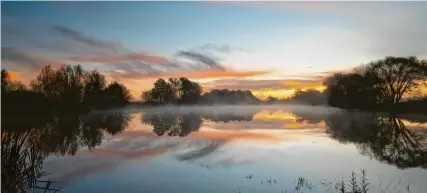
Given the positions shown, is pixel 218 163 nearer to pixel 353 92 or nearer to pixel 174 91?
pixel 353 92

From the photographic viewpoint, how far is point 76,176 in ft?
41.9

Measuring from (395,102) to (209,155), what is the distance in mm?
41583

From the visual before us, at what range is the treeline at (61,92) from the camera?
3534 cm

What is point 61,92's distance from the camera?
170ft

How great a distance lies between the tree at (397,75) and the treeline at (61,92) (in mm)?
45251

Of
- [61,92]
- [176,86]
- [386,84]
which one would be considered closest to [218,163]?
[61,92]

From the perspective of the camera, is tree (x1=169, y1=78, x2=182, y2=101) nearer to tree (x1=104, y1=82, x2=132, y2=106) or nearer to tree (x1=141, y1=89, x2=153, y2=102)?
tree (x1=141, y1=89, x2=153, y2=102)

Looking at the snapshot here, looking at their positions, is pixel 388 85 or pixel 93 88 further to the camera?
pixel 93 88

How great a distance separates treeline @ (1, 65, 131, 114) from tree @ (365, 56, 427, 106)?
45251 millimetres

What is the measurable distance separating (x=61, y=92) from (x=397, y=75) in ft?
161

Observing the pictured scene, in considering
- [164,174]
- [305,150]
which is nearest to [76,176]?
[164,174]

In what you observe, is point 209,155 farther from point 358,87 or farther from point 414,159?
point 358,87

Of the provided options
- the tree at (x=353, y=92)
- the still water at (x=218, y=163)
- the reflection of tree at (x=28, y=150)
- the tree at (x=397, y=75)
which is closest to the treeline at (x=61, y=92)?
the reflection of tree at (x=28, y=150)

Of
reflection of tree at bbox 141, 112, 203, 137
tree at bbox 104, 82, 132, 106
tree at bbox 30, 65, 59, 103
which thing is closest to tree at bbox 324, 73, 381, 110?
reflection of tree at bbox 141, 112, 203, 137
